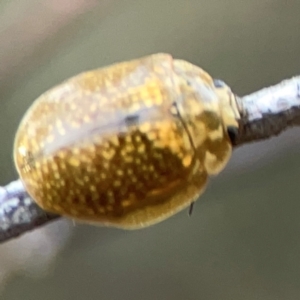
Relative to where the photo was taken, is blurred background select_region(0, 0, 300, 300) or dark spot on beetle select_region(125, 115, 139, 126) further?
blurred background select_region(0, 0, 300, 300)

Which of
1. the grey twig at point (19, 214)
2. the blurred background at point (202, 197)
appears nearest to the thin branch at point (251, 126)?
the grey twig at point (19, 214)

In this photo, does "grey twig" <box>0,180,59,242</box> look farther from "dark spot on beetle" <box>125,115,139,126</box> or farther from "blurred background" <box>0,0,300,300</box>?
"blurred background" <box>0,0,300,300</box>

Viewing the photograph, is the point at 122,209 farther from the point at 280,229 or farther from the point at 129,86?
the point at 280,229

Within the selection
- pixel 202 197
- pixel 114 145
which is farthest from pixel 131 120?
pixel 202 197

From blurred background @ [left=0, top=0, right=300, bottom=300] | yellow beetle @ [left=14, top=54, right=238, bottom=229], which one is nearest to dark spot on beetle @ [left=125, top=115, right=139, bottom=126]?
yellow beetle @ [left=14, top=54, right=238, bottom=229]

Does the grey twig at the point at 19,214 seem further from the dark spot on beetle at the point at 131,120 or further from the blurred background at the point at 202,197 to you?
the blurred background at the point at 202,197

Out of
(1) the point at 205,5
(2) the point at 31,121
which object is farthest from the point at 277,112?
(1) the point at 205,5

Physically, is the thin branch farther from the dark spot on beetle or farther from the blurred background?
the blurred background

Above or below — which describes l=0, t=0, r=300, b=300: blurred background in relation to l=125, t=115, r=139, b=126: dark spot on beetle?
below
